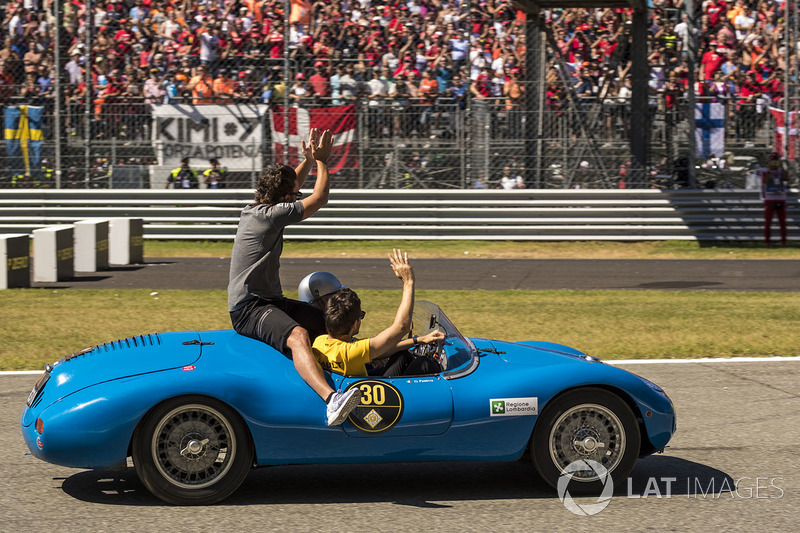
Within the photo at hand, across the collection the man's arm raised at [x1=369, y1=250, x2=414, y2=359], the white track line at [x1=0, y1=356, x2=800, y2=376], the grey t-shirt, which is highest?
the grey t-shirt

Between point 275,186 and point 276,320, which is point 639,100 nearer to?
point 275,186

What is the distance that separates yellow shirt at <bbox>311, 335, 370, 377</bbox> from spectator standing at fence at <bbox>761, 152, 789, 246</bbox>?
14282 mm

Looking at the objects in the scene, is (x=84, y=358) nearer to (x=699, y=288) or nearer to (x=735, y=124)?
(x=699, y=288)

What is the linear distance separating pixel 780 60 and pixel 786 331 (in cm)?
1101

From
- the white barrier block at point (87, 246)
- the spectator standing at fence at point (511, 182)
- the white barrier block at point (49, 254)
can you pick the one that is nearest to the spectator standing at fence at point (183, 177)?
the white barrier block at point (87, 246)

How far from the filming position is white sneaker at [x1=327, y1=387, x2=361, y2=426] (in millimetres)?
5016

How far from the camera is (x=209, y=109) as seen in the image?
61.6 ft

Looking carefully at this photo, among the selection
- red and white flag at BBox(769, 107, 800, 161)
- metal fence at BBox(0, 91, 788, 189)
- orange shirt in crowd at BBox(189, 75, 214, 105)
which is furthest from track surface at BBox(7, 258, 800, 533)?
orange shirt in crowd at BBox(189, 75, 214, 105)

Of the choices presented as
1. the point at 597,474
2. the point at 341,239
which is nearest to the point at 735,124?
the point at 341,239

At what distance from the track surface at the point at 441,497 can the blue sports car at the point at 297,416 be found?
0.66 ft

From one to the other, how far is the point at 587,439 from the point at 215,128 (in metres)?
14.4

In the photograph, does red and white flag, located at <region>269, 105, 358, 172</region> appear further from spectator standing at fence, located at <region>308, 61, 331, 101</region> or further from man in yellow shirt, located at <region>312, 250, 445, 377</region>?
man in yellow shirt, located at <region>312, 250, 445, 377</region>

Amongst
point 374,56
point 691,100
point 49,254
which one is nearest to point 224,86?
point 374,56

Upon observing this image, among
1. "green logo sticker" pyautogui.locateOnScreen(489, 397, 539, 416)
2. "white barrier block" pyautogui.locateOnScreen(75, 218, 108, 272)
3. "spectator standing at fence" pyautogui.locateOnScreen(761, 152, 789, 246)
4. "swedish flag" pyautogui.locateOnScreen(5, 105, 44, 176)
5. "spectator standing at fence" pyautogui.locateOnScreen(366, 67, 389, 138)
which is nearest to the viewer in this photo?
"green logo sticker" pyautogui.locateOnScreen(489, 397, 539, 416)
